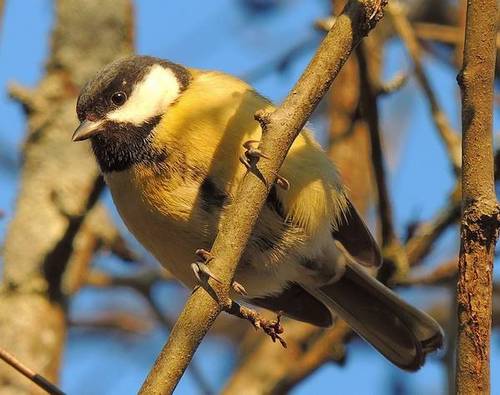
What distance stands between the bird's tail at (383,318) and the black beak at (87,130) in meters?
1.03

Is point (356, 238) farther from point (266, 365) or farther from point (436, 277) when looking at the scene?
point (266, 365)

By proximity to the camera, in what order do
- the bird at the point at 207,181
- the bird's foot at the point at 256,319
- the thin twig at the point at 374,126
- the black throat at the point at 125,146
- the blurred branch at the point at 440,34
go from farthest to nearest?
1. the blurred branch at the point at 440,34
2. the thin twig at the point at 374,126
3. the black throat at the point at 125,146
4. the bird at the point at 207,181
5. the bird's foot at the point at 256,319

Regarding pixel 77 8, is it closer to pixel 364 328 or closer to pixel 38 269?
pixel 38 269

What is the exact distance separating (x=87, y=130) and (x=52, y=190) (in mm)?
562

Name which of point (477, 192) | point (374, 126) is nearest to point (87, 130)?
point (374, 126)

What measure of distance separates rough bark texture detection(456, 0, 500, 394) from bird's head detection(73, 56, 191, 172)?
3.89 ft

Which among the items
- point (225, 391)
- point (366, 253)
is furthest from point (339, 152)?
point (225, 391)

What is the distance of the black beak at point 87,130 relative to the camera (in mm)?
2795

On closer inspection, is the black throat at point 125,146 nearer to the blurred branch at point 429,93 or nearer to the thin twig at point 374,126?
the thin twig at point 374,126

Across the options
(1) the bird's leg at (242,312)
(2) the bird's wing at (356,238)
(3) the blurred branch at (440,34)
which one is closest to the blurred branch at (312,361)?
(2) the bird's wing at (356,238)

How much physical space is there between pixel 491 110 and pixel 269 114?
426 mm

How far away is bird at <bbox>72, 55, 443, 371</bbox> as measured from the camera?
2588 millimetres

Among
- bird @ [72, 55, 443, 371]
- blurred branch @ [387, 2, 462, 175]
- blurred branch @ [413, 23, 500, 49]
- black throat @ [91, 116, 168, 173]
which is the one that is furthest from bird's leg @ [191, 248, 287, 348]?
blurred branch @ [413, 23, 500, 49]

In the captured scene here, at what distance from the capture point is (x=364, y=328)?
331cm
